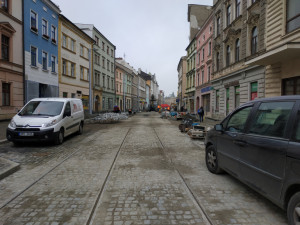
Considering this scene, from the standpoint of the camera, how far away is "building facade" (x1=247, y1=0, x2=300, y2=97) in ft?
32.7

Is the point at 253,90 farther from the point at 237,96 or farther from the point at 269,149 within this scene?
the point at 269,149

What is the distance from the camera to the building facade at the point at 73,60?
23.5m

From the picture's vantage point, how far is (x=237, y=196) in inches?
143

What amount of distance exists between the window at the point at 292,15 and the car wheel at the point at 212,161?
918 cm

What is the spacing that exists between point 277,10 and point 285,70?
353cm

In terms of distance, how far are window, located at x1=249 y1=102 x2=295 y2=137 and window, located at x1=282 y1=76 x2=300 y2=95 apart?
9282 millimetres

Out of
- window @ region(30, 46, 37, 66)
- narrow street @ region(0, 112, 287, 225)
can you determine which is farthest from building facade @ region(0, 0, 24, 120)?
narrow street @ region(0, 112, 287, 225)

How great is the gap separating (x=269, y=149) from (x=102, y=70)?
35.0 metres

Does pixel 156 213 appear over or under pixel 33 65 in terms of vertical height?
under

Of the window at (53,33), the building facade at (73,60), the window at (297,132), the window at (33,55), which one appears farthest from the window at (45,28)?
the window at (297,132)

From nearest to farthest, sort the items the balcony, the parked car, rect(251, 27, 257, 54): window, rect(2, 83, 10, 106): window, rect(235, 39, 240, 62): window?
the parked car → the balcony → rect(251, 27, 257, 54): window → rect(2, 83, 10, 106): window → rect(235, 39, 240, 62): window

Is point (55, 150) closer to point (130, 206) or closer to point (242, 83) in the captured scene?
point (130, 206)

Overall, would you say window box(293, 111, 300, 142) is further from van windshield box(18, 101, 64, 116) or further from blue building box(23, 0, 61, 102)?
blue building box(23, 0, 61, 102)

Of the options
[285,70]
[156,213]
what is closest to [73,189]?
[156,213]
